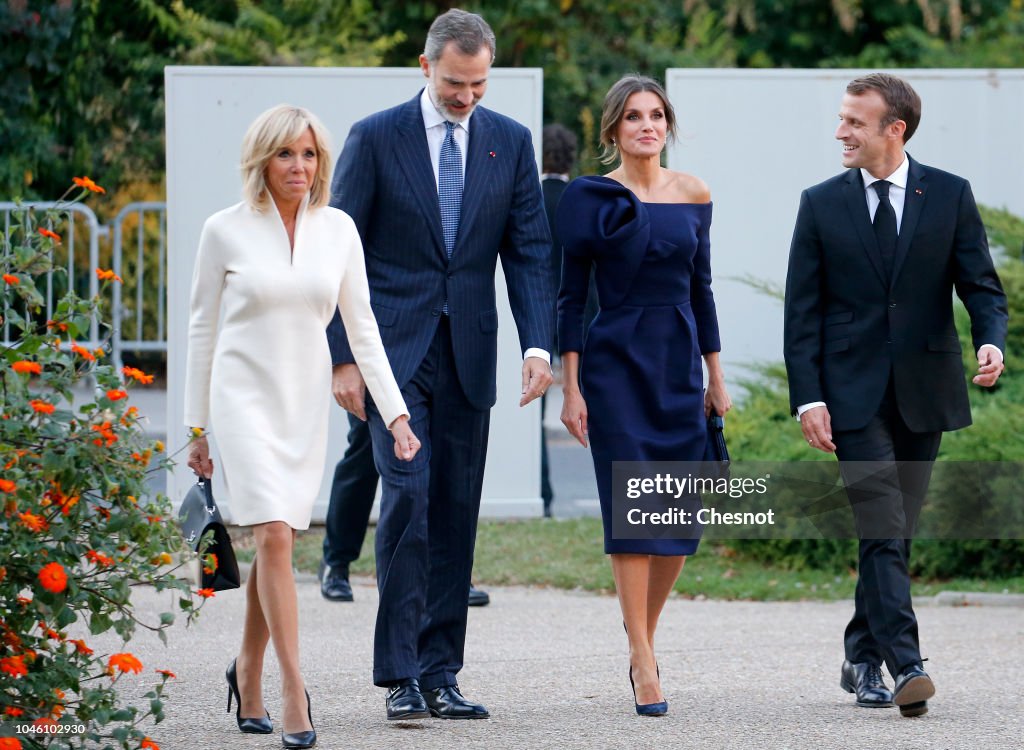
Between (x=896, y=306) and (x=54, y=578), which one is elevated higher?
(x=896, y=306)

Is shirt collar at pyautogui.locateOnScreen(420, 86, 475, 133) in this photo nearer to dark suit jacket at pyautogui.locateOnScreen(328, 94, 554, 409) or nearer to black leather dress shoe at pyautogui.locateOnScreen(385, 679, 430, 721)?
dark suit jacket at pyautogui.locateOnScreen(328, 94, 554, 409)

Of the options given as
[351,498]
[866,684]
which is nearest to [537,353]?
[866,684]

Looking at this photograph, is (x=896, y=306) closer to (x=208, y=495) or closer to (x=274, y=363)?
(x=274, y=363)

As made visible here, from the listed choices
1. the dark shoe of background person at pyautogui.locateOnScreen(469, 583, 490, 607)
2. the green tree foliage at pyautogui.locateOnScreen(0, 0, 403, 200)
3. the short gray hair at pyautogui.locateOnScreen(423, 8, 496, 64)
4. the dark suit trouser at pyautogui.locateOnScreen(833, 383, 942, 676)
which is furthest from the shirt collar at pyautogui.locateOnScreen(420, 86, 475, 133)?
the green tree foliage at pyautogui.locateOnScreen(0, 0, 403, 200)

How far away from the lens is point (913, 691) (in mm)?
5191

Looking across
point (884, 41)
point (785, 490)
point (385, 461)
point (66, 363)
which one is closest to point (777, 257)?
point (785, 490)

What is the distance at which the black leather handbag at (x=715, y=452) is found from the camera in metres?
5.57

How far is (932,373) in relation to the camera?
5.50 m

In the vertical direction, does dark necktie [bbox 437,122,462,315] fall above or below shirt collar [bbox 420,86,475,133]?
below

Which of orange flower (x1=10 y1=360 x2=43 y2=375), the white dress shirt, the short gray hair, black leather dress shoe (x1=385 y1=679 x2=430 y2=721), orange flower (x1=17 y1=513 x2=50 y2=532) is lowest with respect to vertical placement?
black leather dress shoe (x1=385 y1=679 x2=430 y2=721)

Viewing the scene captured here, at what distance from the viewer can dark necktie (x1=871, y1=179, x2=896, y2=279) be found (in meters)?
5.51

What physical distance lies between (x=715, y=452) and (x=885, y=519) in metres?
0.57

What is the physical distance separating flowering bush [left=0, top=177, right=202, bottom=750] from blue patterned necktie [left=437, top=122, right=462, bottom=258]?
53.7 inches

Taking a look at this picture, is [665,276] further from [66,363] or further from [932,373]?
[66,363]
